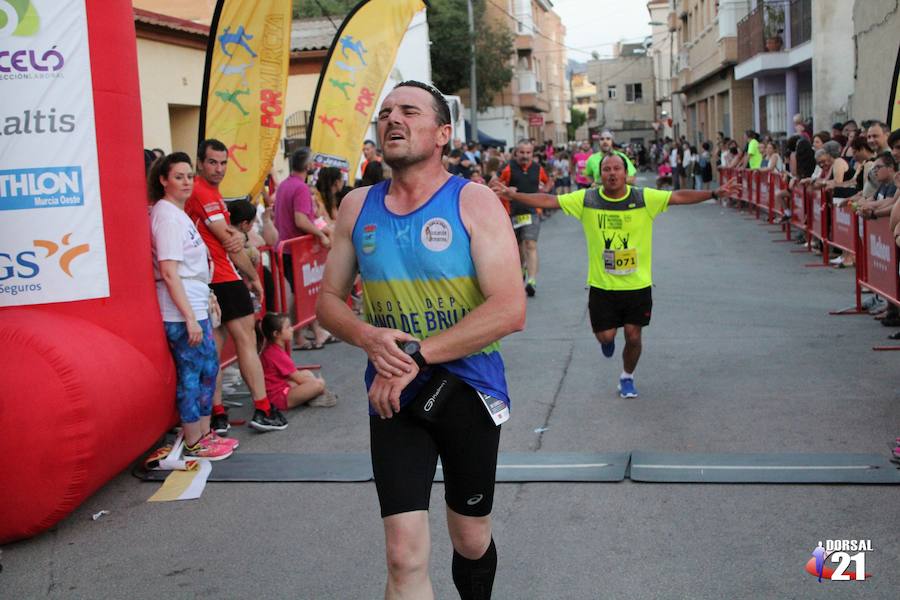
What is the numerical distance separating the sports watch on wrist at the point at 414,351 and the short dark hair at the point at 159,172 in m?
3.62

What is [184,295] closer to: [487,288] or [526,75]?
[487,288]

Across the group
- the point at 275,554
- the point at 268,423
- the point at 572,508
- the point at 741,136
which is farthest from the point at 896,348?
the point at 741,136

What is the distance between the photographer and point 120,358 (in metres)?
5.71

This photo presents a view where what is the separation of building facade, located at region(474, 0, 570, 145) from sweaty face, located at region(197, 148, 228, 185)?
4127 cm

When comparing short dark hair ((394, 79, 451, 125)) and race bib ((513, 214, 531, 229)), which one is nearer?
short dark hair ((394, 79, 451, 125))

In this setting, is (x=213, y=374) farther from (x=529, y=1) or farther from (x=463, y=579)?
(x=529, y=1)

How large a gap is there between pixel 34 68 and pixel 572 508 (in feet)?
12.0

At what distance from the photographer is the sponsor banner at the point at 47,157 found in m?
5.37

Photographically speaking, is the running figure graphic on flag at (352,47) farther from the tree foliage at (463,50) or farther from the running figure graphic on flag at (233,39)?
the tree foliage at (463,50)

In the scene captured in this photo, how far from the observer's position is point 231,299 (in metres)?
7.29

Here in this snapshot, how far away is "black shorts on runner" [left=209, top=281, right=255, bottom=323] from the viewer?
724 centimetres

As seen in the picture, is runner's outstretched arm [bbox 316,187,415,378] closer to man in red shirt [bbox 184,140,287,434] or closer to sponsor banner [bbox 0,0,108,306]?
sponsor banner [bbox 0,0,108,306]

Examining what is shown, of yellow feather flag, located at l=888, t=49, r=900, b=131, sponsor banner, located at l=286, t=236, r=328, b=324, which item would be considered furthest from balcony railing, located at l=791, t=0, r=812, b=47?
sponsor banner, located at l=286, t=236, r=328, b=324

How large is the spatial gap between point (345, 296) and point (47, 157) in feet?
8.78
